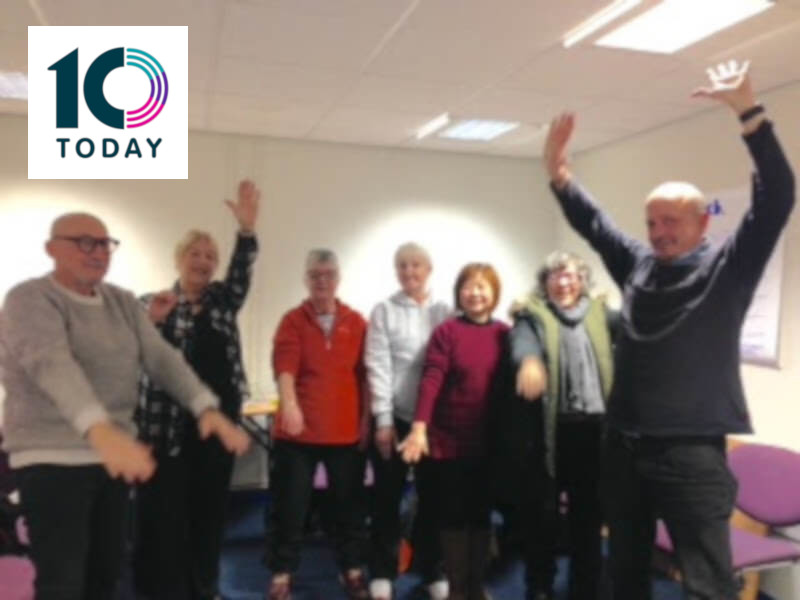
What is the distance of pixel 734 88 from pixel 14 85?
137 inches

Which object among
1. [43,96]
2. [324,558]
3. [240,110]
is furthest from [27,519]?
[240,110]

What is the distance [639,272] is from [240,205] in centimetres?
145

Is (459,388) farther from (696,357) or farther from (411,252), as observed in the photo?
(696,357)

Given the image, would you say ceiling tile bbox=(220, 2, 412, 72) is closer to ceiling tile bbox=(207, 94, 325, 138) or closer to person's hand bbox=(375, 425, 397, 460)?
ceiling tile bbox=(207, 94, 325, 138)

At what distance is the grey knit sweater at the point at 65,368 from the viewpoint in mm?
1529

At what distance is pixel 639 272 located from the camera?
1.84 metres

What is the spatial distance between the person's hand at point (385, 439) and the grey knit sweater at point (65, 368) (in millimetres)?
903

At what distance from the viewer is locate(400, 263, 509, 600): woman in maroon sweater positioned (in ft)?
8.16

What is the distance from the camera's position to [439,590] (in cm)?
283

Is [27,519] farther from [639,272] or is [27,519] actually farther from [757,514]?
[757,514]

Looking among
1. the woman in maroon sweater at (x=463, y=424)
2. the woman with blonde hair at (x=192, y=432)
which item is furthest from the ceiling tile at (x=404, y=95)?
the woman in maroon sweater at (x=463, y=424)

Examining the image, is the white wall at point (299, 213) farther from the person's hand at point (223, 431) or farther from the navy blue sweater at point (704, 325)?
the navy blue sweater at point (704, 325)

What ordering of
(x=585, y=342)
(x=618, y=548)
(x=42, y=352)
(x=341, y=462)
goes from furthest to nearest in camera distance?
(x=341, y=462), (x=585, y=342), (x=618, y=548), (x=42, y=352)

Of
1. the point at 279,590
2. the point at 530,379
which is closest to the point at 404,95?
the point at 530,379
